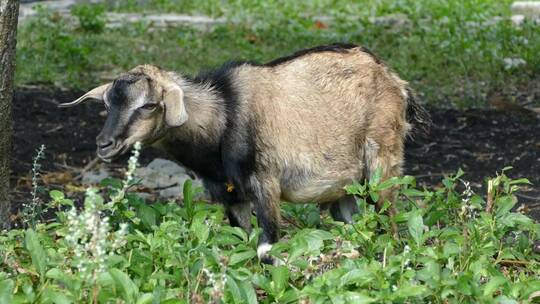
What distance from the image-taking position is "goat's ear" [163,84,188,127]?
5492 mm

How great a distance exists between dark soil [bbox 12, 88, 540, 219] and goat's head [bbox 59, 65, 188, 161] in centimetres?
253

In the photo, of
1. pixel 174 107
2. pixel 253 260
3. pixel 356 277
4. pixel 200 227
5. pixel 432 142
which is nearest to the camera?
pixel 356 277

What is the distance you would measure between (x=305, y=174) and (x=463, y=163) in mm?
3073

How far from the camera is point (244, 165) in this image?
5.74 meters

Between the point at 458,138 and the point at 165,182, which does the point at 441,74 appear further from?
the point at 165,182

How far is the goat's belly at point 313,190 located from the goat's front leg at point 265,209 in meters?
0.23

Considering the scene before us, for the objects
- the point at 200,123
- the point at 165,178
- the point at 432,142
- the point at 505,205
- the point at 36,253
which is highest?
the point at 200,123

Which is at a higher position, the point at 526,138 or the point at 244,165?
the point at 244,165

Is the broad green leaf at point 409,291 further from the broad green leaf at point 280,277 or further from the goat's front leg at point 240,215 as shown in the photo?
the goat's front leg at point 240,215

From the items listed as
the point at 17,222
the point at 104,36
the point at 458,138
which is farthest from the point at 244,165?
the point at 104,36

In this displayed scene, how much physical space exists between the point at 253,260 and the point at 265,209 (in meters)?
0.27

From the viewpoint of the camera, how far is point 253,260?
18.9 feet

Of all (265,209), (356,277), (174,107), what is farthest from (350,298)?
(174,107)

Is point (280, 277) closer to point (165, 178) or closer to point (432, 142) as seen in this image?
point (165, 178)
